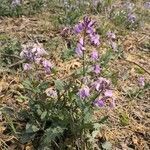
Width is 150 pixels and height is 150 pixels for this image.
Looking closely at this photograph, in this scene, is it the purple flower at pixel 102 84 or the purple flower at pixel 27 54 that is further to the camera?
the purple flower at pixel 27 54

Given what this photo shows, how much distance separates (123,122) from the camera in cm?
374

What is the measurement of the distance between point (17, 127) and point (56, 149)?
398 mm

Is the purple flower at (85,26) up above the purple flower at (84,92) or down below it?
above

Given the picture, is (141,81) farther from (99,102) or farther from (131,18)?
(131,18)

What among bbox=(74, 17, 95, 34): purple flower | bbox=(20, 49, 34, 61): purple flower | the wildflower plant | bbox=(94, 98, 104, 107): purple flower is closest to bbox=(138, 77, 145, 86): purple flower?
the wildflower plant

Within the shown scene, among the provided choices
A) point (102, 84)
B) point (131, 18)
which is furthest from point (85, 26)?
Answer: point (131, 18)

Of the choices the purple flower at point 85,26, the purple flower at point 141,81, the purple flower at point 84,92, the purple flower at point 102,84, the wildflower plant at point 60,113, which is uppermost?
the purple flower at point 85,26

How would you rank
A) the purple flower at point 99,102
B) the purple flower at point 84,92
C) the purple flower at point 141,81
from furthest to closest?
the purple flower at point 141,81
the purple flower at point 99,102
the purple flower at point 84,92

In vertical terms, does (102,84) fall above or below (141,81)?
above

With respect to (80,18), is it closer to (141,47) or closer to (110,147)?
(141,47)

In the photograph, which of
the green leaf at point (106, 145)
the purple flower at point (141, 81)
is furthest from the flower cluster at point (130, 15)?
the green leaf at point (106, 145)

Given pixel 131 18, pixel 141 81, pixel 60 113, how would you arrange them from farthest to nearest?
1. pixel 131 18
2. pixel 141 81
3. pixel 60 113

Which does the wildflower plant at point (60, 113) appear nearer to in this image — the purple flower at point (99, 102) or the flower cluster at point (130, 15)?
the purple flower at point (99, 102)

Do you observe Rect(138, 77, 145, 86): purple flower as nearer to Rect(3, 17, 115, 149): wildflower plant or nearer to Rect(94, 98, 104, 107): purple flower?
Rect(3, 17, 115, 149): wildflower plant
